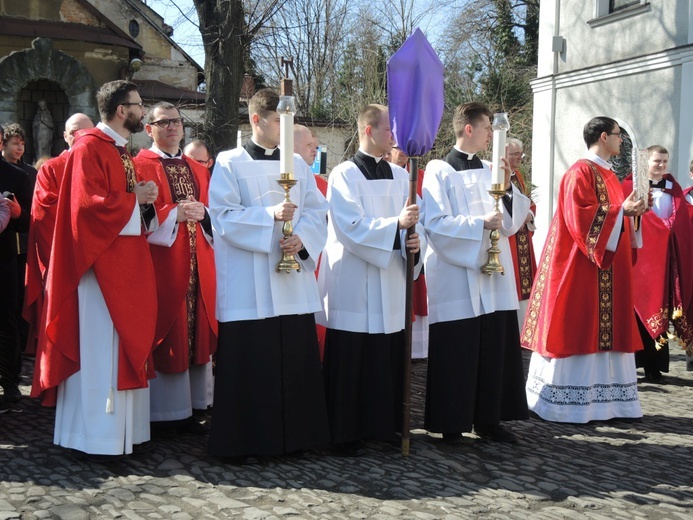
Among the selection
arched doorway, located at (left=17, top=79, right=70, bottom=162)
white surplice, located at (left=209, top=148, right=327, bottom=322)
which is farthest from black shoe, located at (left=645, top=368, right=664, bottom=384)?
arched doorway, located at (left=17, top=79, right=70, bottom=162)

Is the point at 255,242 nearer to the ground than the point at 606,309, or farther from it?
farther from it

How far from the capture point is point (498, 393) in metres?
5.49

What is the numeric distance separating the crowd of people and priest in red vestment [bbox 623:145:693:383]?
152cm

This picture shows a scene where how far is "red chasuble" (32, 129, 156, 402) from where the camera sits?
486cm

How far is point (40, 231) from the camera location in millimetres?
5887

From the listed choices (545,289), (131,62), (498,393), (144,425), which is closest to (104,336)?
(144,425)

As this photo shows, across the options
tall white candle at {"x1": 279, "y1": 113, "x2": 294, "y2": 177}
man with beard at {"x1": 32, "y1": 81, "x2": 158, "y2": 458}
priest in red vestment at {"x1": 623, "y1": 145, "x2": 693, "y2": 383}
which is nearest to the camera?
tall white candle at {"x1": 279, "y1": 113, "x2": 294, "y2": 177}

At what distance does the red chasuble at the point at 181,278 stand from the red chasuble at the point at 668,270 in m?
3.96

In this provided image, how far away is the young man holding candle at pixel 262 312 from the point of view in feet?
16.2

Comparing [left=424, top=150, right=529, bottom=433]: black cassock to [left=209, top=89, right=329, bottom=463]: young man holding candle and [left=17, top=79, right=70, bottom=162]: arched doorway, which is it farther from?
[left=17, top=79, right=70, bottom=162]: arched doorway

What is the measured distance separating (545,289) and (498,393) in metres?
1.25

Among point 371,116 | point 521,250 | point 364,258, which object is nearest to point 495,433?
point 364,258

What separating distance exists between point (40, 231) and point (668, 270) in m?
5.40

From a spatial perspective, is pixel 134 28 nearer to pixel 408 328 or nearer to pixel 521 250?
pixel 521 250
